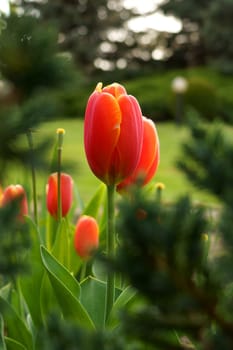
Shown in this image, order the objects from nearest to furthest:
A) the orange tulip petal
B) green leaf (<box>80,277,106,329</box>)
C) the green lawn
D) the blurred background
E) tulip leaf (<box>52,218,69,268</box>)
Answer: the green lawn → the orange tulip petal → green leaf (<box>80,277,106,329</box>) → tulip leaf (<box>52,218,69,268</box>) → the blurred background

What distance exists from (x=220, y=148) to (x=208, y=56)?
2485 centimetres

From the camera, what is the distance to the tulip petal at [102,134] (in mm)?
974

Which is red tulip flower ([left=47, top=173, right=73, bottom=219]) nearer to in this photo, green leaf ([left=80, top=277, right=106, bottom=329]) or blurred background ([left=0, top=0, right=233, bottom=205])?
green leaf ([left=80, top=277, right=106, bottom=329])

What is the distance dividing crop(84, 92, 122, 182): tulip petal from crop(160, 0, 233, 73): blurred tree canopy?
19551 mm

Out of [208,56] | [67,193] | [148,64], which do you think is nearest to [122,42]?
[148,64]

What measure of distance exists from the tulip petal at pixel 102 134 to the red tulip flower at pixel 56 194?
386 millimetres

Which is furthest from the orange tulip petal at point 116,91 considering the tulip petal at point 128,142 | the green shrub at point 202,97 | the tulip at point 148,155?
the green shrub at point 202,97

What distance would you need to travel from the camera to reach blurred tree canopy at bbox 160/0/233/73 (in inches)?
841

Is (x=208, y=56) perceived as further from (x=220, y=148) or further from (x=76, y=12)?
(x=220, y=148)

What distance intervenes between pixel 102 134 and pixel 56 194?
407 millimetres

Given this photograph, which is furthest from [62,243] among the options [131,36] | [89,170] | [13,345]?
[131,36]

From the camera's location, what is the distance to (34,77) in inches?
15.4

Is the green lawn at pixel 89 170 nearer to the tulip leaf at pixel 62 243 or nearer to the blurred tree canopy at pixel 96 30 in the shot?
the tulip leaf at pixel 62 243

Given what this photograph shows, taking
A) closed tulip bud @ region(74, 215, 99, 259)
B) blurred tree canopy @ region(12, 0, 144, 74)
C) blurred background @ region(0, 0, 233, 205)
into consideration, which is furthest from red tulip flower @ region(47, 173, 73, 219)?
blurred tree canopy @ region(12, 0, 144, 74)
